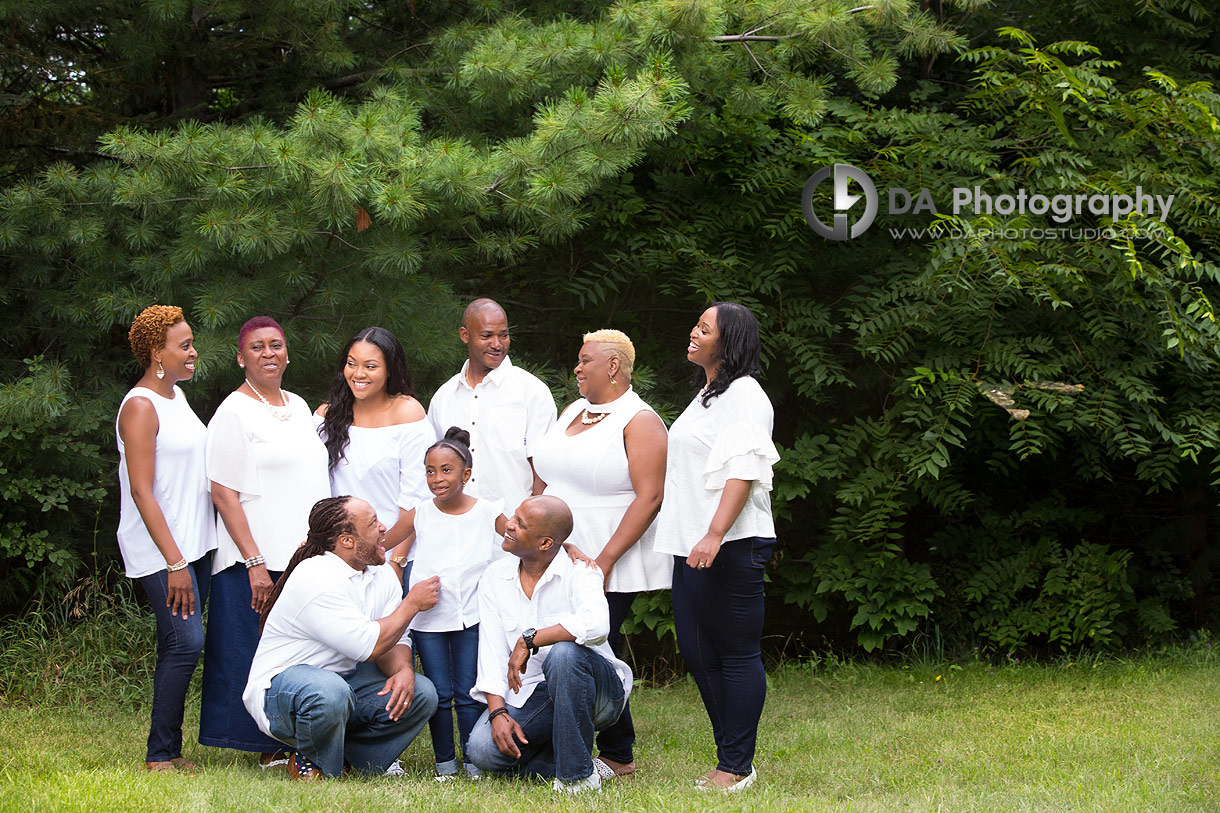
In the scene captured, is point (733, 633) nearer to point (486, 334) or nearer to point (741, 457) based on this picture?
point (741, 457)

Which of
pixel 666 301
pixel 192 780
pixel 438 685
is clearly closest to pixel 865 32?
pixel 666 301

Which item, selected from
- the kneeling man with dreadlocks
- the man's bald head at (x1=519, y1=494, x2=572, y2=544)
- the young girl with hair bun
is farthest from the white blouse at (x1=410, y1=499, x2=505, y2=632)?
the man's bald head at (x1=519, y1=494, x2=572, y2=544)

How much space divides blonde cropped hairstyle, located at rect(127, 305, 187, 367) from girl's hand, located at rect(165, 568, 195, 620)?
32.5 inches

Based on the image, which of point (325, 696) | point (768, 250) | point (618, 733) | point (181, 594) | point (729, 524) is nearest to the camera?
point (325, 696)

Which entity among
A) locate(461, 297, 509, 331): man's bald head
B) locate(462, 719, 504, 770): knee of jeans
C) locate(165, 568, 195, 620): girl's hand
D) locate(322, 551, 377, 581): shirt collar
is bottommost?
locate(462, 719, 504, 770): knee of jeans

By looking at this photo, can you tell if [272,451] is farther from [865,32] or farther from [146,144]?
[865,32]

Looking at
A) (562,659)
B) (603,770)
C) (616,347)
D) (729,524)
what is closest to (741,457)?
(729,524)

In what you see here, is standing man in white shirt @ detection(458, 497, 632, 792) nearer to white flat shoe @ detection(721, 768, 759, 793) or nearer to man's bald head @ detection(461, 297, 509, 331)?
white flat shoe @ detection(721, 768, 759, 793)

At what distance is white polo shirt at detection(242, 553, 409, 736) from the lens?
12.7ft

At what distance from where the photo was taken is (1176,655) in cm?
734

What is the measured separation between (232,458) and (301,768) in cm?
118

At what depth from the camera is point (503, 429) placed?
442 centimetres

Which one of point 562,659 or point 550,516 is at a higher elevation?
point 550,516

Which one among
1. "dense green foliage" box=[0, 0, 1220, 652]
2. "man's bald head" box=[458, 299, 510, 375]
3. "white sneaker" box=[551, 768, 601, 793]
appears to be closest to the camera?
"white sneaker" box=[551, 768, 601, 793]
